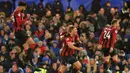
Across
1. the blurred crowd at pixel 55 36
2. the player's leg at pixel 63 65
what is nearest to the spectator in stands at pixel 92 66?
the blurred crowd at pixel 55 36

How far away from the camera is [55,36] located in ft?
59.6

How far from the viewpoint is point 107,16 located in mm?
19500

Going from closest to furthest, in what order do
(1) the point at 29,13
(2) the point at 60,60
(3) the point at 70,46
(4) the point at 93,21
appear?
(3) the point at 70,46 → (2) the point at 60,60 → (4) the point at 93,21 → (1) the point at 29,13

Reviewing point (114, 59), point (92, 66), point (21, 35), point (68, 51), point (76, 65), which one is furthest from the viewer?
point (114, 59)

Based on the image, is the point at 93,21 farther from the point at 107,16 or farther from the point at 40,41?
the point at 40,41

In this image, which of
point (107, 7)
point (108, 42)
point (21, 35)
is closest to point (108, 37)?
point (108, 42)

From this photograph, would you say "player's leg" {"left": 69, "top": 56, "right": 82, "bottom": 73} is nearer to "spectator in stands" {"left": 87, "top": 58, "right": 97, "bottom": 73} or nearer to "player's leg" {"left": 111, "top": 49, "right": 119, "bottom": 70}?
"spectator in stands" {"left": 87, "top": 58, "right": 97, "bottom": 73}

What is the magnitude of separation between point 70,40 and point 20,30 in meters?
2.00

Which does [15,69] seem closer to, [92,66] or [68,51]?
[68,51]

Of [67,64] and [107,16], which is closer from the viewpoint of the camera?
[67,64]

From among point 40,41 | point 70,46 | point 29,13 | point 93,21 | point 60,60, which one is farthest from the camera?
point 29,13

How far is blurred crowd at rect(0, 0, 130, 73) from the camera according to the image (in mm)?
16656

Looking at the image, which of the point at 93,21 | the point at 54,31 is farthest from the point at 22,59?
the point at 93,21

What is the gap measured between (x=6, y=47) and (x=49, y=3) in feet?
12.5
